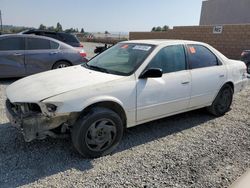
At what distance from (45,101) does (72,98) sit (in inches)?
12.6

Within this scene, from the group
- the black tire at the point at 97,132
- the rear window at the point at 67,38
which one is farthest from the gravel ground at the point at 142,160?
the rear window at the point at 67,38

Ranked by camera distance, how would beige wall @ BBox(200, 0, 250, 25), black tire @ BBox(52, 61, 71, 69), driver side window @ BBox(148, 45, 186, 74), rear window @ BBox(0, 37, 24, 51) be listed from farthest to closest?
beige wall @ BBox(200, 0, 250, 25), black tire @ BBox(52, 61, 71, 69), rear window @ BBox(0, 37, 24, 51), driver side window @ BBox(148, 45, 186, 74)

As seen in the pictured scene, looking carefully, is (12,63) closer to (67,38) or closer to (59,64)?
(59,64)

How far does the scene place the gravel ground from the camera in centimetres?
298

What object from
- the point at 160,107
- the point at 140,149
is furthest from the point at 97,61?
the point at 140,149

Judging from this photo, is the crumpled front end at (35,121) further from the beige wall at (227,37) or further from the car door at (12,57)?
the beige wall at (227,37)

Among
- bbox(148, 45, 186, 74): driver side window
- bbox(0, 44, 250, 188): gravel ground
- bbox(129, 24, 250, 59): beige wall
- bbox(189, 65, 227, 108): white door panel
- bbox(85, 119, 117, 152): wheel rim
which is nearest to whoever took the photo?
bbox(0, 44, 250, 188): gravel ground

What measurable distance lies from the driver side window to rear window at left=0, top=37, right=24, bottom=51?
498 centimetres

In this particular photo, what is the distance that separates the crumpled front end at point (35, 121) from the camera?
304 cm

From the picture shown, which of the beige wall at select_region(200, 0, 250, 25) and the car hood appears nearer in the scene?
the car hood

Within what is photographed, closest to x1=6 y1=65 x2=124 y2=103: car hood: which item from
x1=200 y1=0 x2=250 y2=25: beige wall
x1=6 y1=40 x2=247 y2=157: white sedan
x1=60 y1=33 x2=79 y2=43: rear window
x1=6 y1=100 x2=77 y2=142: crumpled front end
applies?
x1=6 y1=40 x2=247 y2=157: white sedan

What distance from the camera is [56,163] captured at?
330 cm

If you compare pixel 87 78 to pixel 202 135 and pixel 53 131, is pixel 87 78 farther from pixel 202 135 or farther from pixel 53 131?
pixel 202 135

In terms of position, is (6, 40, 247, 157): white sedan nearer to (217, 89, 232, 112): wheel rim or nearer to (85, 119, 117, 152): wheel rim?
(85, 119, 117, 152): wheel rim
